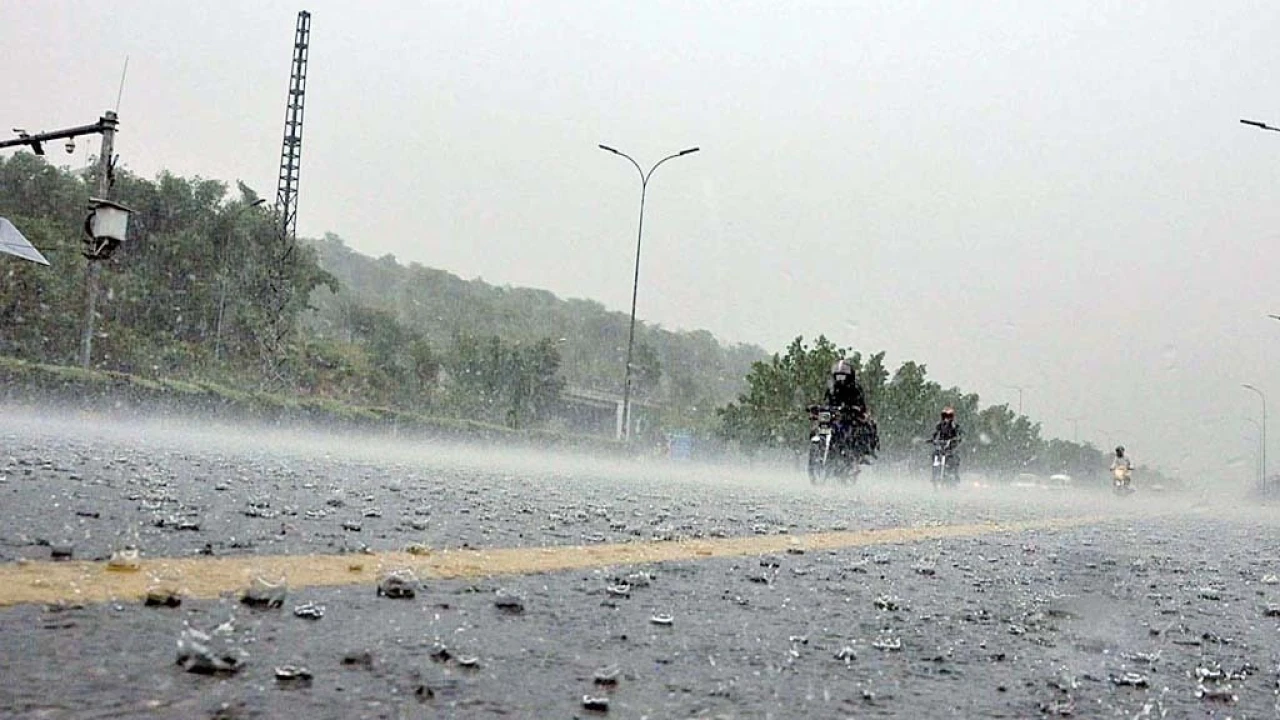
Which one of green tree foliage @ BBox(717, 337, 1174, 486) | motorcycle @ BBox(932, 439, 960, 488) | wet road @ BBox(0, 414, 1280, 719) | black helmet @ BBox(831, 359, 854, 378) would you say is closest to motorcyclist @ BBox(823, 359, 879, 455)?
black helmet @ BBox(831, 359, 854, 378)

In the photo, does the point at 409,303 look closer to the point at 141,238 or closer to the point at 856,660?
the point at 141,238

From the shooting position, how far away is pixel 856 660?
2.57 meters

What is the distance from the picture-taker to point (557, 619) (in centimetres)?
265

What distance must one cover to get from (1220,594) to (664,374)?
81869mm

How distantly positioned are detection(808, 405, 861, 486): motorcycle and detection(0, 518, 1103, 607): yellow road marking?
1215cm

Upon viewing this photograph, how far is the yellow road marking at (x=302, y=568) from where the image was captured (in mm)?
2295

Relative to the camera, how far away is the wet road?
1.82 metres

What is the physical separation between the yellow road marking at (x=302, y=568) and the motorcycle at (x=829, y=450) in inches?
478

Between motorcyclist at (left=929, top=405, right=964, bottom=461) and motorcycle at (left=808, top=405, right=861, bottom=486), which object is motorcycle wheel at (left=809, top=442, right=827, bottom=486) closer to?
motorcycle at (left=808, top=405, right=861, bottom=486)

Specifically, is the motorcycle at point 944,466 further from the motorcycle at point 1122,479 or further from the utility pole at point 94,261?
the utility pole at point 94,261

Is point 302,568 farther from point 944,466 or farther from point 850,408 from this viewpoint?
point 944,466

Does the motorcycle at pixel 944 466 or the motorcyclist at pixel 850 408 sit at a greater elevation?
the motorcyclist at pixel 850 408

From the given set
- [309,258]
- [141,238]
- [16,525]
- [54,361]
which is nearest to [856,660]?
[16,525]

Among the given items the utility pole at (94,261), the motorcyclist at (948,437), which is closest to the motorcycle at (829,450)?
the motorcyclist at (948,437)
